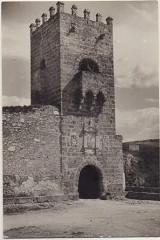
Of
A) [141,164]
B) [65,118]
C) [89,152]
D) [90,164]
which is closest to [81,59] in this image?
[65,118]

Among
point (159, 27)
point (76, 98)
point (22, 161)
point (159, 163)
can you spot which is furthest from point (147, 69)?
point (159, 163)

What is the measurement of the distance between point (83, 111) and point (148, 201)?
3745 mm

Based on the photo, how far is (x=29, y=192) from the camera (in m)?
13.3

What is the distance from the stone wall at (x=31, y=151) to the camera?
13.1 meters

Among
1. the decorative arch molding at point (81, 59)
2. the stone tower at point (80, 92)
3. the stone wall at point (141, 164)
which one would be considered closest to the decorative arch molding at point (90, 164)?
the stone tower at point (80, 92)

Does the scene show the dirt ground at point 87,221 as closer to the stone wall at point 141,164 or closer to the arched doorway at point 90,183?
the arched doorway at point 90,183

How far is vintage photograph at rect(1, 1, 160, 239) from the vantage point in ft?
36.7

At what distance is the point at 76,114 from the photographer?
14938 mm

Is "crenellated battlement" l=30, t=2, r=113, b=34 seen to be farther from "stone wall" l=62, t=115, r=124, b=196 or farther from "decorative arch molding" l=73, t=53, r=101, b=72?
"stone wall" l=62, t=115, r=124, b=196

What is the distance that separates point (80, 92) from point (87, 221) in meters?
5.22

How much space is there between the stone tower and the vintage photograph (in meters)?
0.03

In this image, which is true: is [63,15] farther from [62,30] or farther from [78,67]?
[78,67]

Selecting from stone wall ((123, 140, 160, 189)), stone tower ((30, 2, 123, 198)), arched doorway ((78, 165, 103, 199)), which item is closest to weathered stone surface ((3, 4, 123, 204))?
stone tower ((30, 2, 123, 198))

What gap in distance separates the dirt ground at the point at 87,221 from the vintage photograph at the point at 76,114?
26 millimetres
